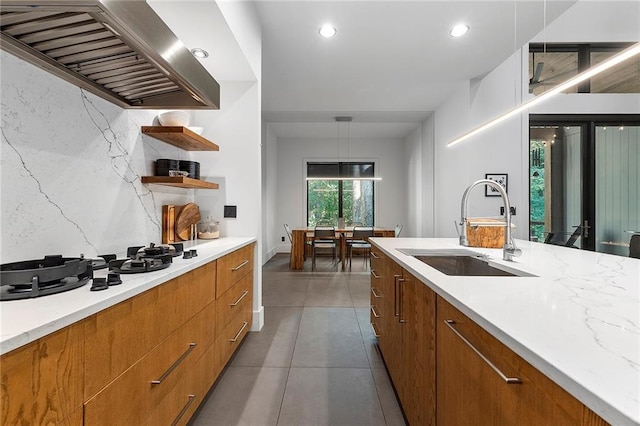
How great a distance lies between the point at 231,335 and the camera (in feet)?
6.73

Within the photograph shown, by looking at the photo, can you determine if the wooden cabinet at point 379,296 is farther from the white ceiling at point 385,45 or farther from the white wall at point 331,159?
the white wall at point 331,159

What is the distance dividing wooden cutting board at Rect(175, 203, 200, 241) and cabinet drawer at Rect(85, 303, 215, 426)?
3.41 ft

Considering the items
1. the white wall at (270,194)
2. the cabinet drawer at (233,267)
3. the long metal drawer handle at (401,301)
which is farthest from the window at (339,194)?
the long metal drawer handle at (401,301)

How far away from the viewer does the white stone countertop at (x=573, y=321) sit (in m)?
0.42

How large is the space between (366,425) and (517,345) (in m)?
1.31

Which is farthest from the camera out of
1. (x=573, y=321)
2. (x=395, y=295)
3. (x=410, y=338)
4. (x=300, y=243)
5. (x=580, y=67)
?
(x=300, y=243)

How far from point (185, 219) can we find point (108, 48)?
1.56 m

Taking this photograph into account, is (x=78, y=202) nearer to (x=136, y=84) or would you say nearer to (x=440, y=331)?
(x=136, y=84)

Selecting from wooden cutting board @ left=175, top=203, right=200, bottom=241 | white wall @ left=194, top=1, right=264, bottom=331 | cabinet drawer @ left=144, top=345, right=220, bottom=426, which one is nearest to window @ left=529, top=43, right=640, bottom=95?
white wall @ left=194, top=1, right=264, bottom=331

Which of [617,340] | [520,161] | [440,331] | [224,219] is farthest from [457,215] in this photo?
[617,340]

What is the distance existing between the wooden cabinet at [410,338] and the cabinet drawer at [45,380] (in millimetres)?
1128

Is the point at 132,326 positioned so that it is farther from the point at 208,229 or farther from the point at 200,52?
the point at 200,52

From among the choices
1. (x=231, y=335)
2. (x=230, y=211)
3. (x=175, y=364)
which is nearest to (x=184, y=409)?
(x=175, y=364)

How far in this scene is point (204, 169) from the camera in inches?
110
